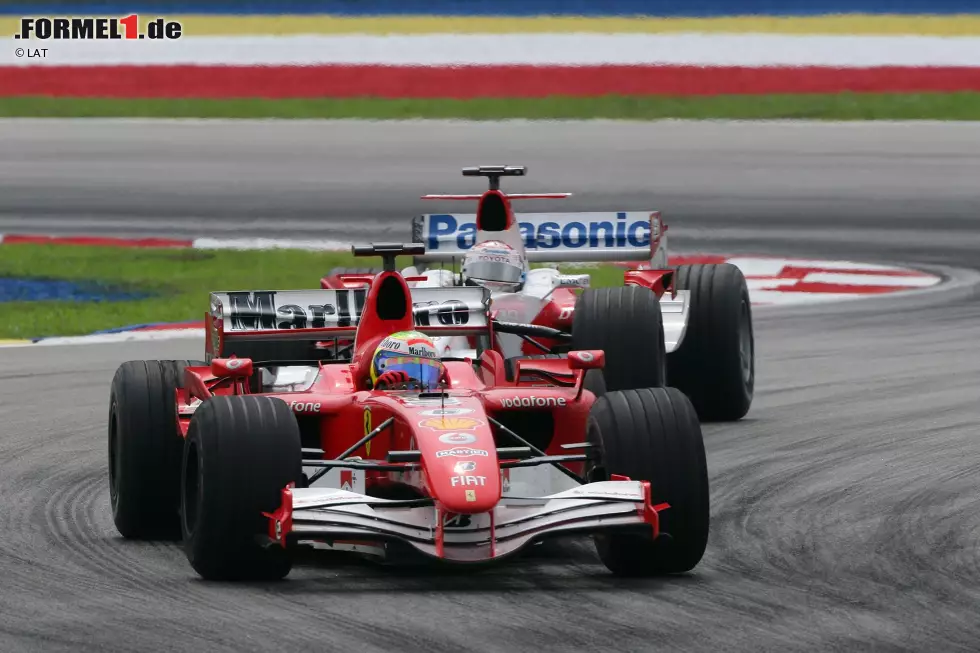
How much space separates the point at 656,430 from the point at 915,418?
5.86m

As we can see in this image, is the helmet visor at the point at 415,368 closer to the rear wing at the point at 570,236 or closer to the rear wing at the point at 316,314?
the rear wing at the point at 316,314

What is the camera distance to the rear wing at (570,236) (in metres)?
16.4

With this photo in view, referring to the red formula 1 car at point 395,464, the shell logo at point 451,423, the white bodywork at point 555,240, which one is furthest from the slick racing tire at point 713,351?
the shell logo at point 451,423

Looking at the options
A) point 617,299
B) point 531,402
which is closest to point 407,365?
point 531,402

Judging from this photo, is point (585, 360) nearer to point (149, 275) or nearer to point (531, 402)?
point (531, 402)

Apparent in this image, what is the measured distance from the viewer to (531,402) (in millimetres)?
10398

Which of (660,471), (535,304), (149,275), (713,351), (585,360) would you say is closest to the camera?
(660,471)

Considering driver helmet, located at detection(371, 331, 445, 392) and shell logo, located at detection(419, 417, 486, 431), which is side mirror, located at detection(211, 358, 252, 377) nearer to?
driver helmet, located at detection(371, 331, 445, 392)

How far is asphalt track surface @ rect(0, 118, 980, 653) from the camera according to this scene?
27.9 ft

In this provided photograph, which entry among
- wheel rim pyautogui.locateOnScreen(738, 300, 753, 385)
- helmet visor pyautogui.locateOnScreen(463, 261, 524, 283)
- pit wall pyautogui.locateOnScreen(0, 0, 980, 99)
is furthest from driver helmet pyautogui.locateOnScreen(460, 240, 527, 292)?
pit wall pyautogui.locateOnScreen(0, 0, 980, 99)

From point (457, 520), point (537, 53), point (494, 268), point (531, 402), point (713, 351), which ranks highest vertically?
point (537, 53)

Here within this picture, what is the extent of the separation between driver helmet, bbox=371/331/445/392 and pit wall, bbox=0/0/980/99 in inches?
1115

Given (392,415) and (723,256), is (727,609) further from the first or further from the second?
(723,256)

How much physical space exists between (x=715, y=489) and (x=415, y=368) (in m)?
2.59
